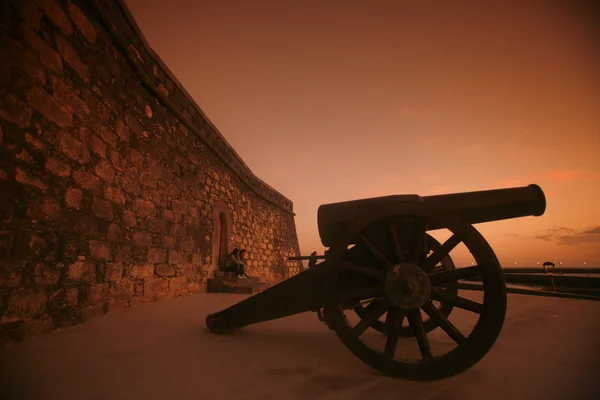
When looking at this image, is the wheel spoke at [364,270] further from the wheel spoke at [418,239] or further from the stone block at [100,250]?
the stone block at [100,250]

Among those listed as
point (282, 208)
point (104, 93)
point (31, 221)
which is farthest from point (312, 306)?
point (282, 208)

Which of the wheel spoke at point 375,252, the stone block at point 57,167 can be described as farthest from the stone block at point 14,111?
the wheel spoke at point 375,252

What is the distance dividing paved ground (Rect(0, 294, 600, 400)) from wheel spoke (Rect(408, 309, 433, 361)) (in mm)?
136

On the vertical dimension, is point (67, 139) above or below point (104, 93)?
below

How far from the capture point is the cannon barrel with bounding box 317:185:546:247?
1823 mm

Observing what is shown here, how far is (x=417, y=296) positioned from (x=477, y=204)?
696mm

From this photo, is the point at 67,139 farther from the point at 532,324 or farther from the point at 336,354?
the point at 532,324

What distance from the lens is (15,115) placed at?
2.19 m

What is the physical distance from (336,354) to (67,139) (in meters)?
2.95

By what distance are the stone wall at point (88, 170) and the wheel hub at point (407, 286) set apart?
8.48ft

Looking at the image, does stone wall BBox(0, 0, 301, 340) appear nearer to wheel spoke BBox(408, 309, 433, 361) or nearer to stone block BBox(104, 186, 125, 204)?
stone block BBox(104, 186, 125, 204)

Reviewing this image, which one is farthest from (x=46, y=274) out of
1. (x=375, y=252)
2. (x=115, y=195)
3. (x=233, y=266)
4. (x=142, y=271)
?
(x=233, y=266)

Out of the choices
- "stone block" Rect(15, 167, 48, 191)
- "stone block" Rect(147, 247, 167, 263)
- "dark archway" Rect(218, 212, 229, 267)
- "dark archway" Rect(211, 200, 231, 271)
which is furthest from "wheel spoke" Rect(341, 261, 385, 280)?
"dark archway" Rect(218, 212, 229, 267)

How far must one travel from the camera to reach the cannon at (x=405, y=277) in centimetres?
149
